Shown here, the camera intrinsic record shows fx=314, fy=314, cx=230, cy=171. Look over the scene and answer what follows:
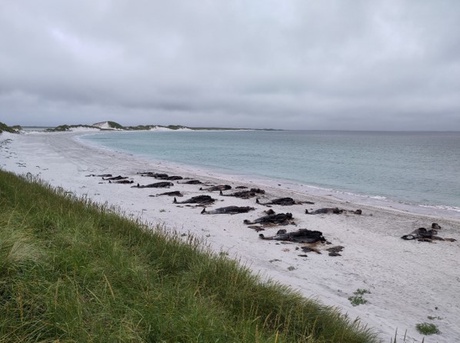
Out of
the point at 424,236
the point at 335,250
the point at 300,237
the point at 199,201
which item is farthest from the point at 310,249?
the point at 199,201

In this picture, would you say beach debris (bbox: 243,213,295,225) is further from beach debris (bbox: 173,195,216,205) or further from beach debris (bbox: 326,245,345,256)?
beach debris (bbox: 173,195,216,205)

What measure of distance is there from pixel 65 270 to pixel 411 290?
6.88 m

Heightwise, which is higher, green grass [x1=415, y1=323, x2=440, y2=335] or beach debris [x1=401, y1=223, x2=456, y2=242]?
green grass [x1=415, y1=323, x2=440, y2=335]

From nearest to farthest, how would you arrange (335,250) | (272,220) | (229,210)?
(335,250)
(272,220)
(229,210)

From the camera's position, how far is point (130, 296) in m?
3.75

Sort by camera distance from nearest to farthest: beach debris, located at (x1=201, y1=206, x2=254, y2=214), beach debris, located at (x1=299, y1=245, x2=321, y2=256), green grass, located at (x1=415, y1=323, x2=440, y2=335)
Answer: green grass, located at (x1=415, y1=323, x2=440, y2=335) < beach debris, located at (x1=299, y1=245, x2=321, y2=256) < beach debris, located at (x1=201, y1=206, x2=254, y2=214)

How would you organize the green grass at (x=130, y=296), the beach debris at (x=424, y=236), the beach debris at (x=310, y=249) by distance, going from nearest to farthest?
1. the green grass at (x=130, y=296)
2. the beach debris at (x=310, y=249)
3. the beach debris at (x=424, y=236)

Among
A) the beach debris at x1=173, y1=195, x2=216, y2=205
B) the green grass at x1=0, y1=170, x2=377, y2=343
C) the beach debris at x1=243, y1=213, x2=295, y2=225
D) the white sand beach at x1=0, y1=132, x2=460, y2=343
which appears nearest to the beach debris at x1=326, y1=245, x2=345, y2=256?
the white sand beach at x1=0, y1=132, x2=460, y2=343

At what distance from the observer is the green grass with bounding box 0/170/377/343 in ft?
9.59

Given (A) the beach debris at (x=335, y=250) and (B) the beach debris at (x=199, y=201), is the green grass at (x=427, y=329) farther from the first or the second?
(B) the beach debris at (x=199, y=201)

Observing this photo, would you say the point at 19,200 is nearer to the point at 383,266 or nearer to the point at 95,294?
the point at 95,294

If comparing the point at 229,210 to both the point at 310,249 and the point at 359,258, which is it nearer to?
the point at 310,249

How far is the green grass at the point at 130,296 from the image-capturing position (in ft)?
9.59

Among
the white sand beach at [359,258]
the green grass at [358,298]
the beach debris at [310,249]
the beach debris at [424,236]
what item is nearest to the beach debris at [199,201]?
the white sand beach at [359,258]
